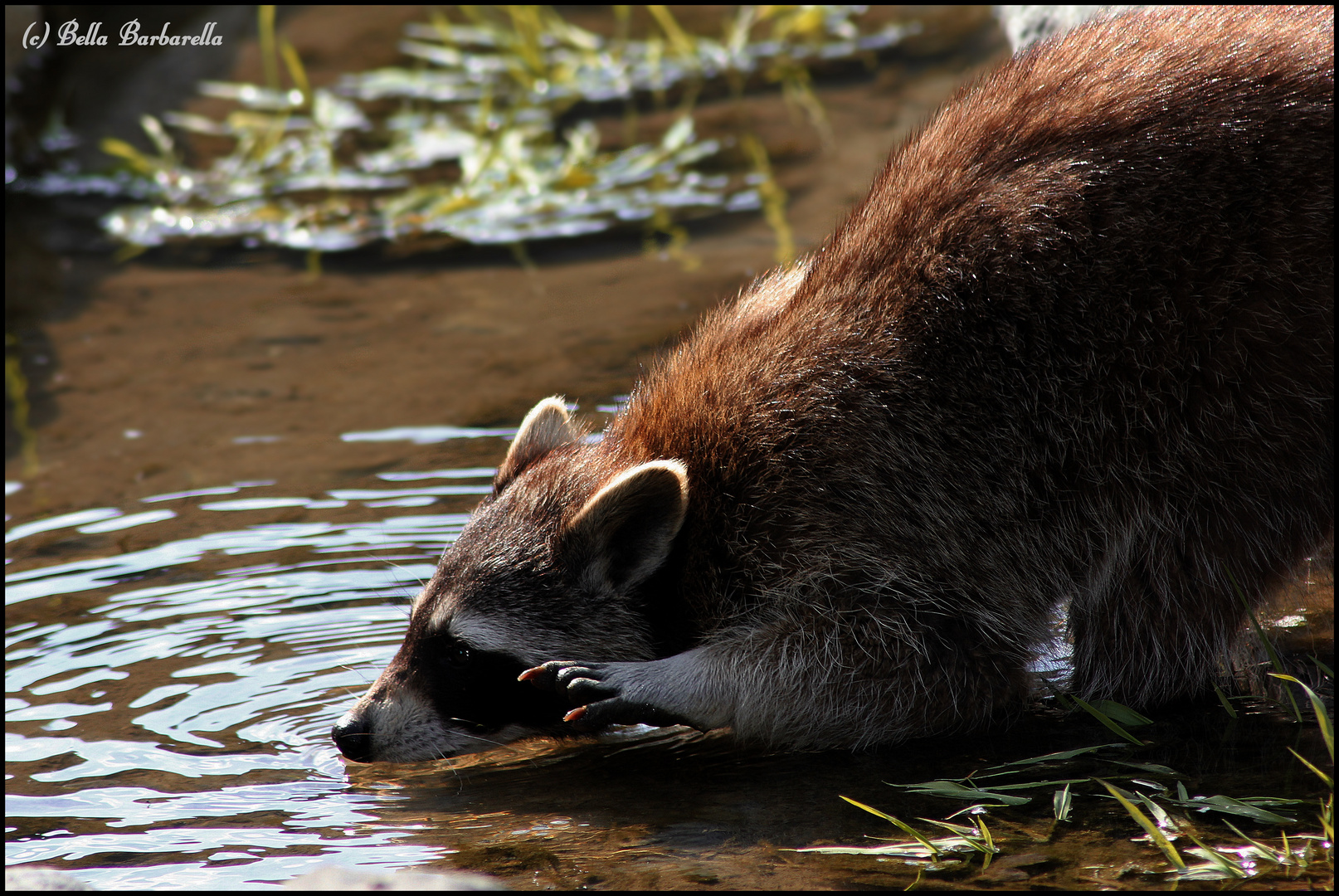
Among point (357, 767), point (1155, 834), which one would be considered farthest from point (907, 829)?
point (357, 767)

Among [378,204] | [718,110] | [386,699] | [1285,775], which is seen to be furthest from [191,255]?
[1285,775]

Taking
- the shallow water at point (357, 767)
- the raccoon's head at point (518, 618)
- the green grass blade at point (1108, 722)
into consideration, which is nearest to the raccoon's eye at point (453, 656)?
the raccoon's head at point (518, 618)

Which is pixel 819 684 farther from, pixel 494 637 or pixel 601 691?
pixel 494 637

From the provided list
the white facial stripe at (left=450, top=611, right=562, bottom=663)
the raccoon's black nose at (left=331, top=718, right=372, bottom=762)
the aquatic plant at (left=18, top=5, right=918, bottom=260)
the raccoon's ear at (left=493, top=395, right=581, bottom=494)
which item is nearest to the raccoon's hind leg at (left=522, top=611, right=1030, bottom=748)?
the white facial stripe at (left=450, top=611, right=562, bottom=663)

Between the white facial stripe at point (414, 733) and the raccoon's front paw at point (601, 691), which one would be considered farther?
the white facial stripe at point (414, 733)

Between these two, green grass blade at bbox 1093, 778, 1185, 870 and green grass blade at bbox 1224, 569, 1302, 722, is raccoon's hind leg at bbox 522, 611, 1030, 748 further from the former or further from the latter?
green grass blade at bbox 1093, 778, 1185, 870

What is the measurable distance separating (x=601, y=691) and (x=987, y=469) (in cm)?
132

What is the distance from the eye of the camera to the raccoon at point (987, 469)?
392 cm

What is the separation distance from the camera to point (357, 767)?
4.09m

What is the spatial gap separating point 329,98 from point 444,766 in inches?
298

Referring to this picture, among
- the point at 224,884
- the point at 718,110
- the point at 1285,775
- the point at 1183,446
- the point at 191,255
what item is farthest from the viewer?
the point at 718,110

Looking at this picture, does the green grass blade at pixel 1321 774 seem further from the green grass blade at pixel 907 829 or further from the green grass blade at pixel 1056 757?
the green grass blade at pixel 907 829

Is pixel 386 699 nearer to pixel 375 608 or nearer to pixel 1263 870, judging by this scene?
pixel 375 608

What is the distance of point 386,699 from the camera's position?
13.6 ft
